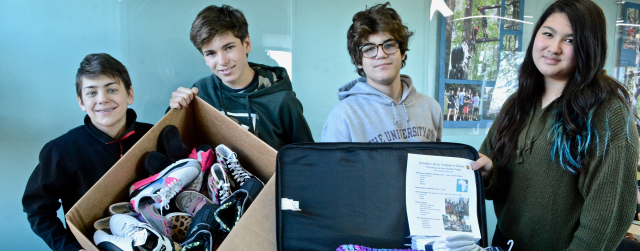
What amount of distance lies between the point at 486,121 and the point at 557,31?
1.54m

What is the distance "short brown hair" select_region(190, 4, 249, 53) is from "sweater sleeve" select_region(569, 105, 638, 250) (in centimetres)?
123

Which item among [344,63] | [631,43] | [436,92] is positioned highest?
[631,43]

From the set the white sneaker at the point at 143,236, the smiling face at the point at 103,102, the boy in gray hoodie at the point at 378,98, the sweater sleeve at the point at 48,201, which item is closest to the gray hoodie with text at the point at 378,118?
the boy in gray hoodie at the point at 378,98

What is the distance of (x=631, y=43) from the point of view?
8.62 feet

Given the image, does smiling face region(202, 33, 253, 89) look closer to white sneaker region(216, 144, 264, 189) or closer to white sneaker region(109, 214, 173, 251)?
white sneaker region(216, 144, 264, 189)

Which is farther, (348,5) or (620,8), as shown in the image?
(620,8)

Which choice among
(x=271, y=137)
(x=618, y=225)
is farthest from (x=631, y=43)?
(x=271, y=137)

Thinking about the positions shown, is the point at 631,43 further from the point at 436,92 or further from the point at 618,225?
the point at 618,225

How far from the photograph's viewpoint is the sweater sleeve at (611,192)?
0.82 m

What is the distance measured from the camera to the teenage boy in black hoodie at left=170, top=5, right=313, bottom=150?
1.37m

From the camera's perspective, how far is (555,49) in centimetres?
96

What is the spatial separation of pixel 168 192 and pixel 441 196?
27.3 inches

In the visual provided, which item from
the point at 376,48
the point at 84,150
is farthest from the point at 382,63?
the point at 84,150

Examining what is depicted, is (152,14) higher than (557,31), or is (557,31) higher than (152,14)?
(152,14)
